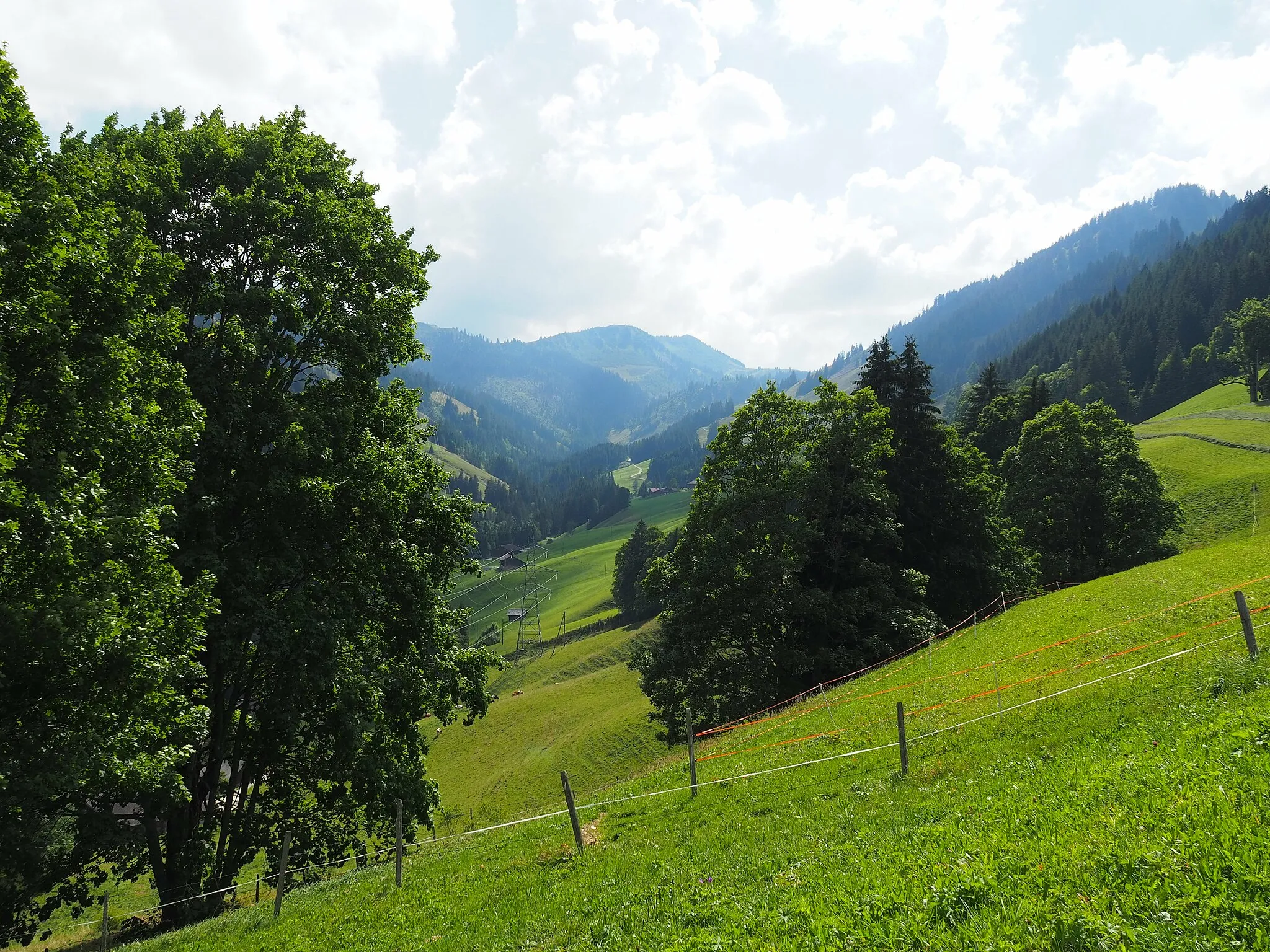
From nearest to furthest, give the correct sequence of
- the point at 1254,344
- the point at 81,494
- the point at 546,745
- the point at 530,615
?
1. the point at 81,494
2. the point at 546,745
3. the point at 1254,344
4. the point at 530,615

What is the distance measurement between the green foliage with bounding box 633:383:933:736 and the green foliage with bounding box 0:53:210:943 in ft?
88.8

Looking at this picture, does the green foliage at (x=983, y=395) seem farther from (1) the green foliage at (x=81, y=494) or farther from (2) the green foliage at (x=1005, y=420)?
(1) the green foliage at (x=81, y=494)

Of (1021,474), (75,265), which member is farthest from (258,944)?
(1021,474)

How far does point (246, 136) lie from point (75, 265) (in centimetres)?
958

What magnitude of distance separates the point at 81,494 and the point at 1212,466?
96207 mm

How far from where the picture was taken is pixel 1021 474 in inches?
2279

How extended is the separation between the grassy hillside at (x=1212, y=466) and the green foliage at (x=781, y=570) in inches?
1715

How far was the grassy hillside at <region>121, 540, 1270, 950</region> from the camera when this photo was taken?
23.3ft

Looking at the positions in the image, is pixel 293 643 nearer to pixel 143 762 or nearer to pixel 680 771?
pixel 143 762

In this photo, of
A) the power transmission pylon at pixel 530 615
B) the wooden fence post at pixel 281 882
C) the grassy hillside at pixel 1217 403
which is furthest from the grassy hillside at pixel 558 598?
the wooden fence post at pixel 281 882

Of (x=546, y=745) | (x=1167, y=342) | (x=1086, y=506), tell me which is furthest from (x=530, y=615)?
(x=1167, y=342)

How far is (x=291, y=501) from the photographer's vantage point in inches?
732

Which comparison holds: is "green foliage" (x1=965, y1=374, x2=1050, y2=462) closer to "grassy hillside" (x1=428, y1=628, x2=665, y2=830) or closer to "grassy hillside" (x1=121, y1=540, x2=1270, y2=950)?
"grassy hillside" (x1=428, y1=628, x2=665, y2=830)

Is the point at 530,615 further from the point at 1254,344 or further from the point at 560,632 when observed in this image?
the point at 1254,344
